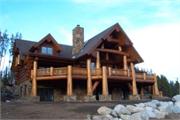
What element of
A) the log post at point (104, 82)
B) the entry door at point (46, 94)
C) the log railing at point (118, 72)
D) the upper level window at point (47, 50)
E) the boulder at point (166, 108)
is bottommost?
the boulder at point (166, 108)

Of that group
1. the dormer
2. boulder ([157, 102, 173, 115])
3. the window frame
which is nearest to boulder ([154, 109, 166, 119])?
boulder ([157, 102, 173, 115])

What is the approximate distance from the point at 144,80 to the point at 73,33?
30.9 feet

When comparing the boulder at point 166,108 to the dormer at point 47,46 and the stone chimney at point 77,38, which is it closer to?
the dormer at point 47,46

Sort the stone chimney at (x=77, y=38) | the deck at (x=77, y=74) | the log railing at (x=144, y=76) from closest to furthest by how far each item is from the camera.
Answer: the deck at (x=77, y=74), the log railing at (x=144, y=76), the stone chimney at (x=77, y=38)

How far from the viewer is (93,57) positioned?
88.5 ft

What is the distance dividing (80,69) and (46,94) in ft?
15.5

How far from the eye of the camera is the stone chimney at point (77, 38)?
30.0 metres

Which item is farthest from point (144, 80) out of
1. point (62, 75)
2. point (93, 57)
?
point (62, 75)

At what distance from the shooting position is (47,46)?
2762 cm

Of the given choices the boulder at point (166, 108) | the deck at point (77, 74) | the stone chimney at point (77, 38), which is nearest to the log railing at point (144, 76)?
the deck at point (77, 74)

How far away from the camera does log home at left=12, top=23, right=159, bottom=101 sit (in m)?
25.1

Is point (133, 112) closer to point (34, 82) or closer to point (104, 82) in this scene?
point (104, 82)

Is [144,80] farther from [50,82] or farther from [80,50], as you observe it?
[50,82]

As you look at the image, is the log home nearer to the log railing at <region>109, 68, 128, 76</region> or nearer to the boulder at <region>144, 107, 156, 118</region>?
the log railing at <region>109, 68, 128, 76</region>
